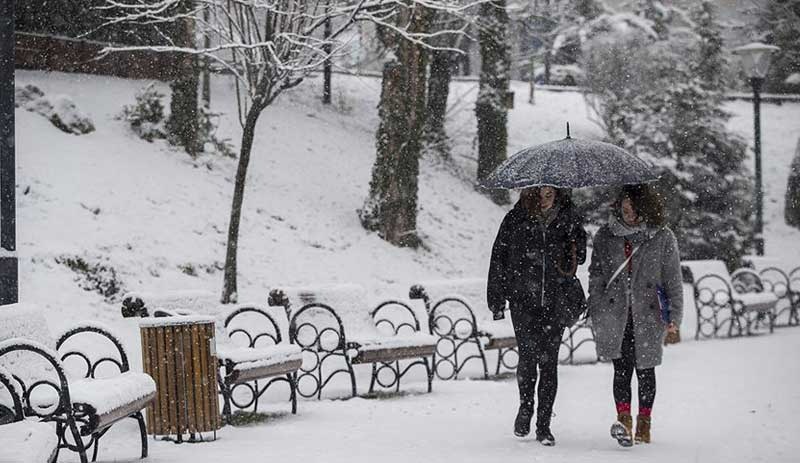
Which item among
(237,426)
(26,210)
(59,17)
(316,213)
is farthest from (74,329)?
(59,17)

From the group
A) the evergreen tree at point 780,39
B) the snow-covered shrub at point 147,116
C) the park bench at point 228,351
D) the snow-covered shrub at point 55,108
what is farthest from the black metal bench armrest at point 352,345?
the evergreen tree at point 780,39

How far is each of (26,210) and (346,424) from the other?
5.26m

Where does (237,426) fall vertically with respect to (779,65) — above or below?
below

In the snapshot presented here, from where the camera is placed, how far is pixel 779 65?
32.9 m

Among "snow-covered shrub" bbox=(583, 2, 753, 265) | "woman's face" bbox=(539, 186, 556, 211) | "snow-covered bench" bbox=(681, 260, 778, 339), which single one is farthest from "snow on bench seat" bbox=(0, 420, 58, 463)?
"snow-covered shrub" bbox=(583, 2, 753, 265)

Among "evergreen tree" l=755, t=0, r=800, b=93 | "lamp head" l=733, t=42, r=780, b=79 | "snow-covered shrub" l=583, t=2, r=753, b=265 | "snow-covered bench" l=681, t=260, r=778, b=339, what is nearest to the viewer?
→ "snow-covered bench" l=681, t=260, r=778, b=339

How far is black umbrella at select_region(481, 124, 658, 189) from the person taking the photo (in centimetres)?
691

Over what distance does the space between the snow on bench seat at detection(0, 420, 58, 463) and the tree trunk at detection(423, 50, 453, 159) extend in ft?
53.1

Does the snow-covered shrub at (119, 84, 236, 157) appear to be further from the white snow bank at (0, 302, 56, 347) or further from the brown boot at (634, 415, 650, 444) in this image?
the brown boot at (634, 415, 650, 444)

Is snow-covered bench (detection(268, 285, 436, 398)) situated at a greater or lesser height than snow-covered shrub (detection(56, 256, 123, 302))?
lesser

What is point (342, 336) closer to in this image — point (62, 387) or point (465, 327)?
point (465, 327)

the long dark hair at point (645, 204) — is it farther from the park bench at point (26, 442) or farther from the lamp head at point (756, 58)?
the lamp head at point (756, 58)

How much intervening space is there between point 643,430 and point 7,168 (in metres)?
4.72

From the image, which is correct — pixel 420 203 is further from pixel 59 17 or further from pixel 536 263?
pixel 536 263
